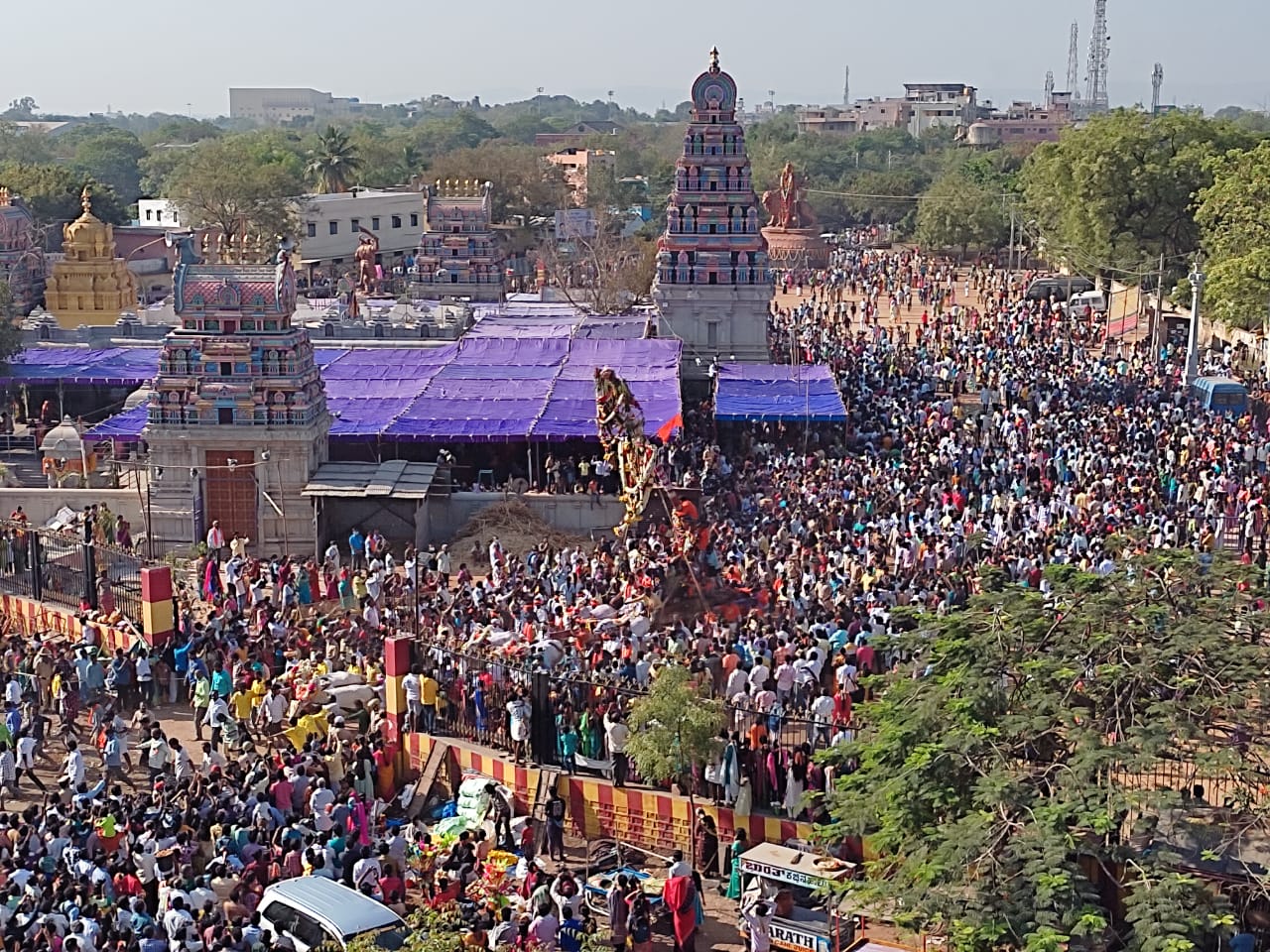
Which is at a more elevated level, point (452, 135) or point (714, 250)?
point (452, 135)

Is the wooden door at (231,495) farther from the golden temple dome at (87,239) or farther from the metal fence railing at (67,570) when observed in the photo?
the golden temple dome at (87,239)

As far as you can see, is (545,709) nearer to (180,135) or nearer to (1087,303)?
(1087,303)

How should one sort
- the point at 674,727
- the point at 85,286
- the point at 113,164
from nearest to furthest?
the point at 674,727, the point at 85,286, the point at 113,164

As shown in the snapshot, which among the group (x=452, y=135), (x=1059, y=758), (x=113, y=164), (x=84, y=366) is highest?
(x=452, y=135)

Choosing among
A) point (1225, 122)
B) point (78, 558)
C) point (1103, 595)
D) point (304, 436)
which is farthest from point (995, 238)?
point (1103, 595)

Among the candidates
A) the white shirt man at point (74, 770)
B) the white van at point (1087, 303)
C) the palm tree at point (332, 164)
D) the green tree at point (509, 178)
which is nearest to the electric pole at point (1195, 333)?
the white van at point (1087, 303)

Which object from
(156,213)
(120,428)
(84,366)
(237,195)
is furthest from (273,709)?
Result: (156,213)

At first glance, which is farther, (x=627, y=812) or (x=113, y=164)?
(x=113, y=164)
